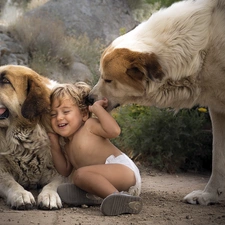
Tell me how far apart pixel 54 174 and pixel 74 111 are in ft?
1.74

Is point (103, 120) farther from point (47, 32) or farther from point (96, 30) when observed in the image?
point (96, 30)

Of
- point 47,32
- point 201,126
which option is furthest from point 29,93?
point 47,32

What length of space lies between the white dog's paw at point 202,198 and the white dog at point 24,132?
1071mm

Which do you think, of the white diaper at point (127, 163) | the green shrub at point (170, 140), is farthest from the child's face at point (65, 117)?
the green shrub at point (170, 140)

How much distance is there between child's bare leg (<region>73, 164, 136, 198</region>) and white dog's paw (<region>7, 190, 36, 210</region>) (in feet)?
1.11

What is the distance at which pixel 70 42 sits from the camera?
11.8 m

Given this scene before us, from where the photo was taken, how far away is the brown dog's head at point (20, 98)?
11.7 feet

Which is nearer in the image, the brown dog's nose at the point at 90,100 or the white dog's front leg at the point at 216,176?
the brown dog's nose at the point at 90,100

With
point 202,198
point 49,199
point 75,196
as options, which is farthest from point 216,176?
point 49,199

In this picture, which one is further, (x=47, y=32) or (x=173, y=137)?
(x=47, y=32)

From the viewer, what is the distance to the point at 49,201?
3266 mm

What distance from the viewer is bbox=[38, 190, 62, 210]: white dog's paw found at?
324 centimetres

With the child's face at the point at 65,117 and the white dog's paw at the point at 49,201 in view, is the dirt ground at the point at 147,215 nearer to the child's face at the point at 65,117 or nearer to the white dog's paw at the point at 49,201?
the white dog's paw at the point at 49,201

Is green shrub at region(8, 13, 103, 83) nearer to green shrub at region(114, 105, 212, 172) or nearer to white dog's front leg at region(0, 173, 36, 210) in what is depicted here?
green shrub at region(114, 105, 212, 172)
